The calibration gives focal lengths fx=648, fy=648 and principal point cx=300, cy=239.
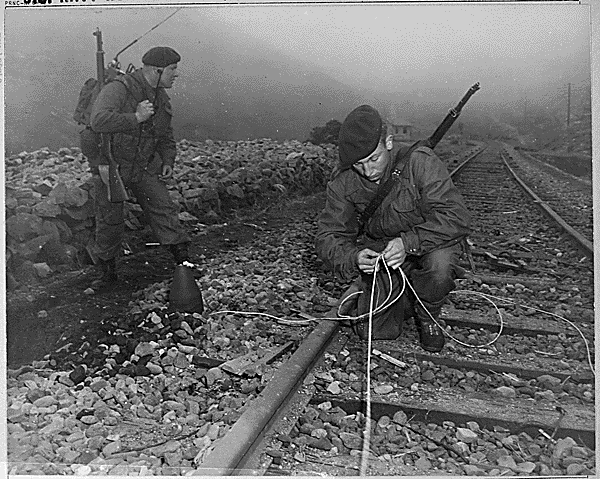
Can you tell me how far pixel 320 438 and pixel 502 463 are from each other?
0.53 metres

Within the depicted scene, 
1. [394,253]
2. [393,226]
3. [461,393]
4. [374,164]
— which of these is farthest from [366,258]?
[461,393]

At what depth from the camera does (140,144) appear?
2742 millimetres

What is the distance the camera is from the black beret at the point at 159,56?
8.84 feet

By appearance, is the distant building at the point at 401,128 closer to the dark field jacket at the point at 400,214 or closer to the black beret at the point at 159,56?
the dark field jacket at the point at 400,214

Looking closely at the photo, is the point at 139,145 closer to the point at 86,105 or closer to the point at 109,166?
the point at 109,166

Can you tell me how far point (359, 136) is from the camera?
89.7 inches

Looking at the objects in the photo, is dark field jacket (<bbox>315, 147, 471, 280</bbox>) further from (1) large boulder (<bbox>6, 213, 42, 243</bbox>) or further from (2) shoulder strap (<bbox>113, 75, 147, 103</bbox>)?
(1) large boulder (<bbox>6, 213, 42, 243</bbox>)

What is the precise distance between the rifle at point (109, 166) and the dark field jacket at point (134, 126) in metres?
0.02

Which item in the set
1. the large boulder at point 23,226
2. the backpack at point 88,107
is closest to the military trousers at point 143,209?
the backpack at point 88,107

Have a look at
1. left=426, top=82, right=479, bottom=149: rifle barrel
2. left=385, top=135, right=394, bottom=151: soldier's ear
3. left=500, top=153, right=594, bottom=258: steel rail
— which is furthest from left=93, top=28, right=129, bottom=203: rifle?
left=500, top=153, right=594, bottom=258: steel rail

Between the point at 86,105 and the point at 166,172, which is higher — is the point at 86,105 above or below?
above

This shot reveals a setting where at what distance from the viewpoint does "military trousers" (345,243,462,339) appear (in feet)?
7.76

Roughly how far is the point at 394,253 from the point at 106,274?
4.26ft

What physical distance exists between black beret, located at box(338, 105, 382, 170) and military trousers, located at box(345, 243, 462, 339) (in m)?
0.44
